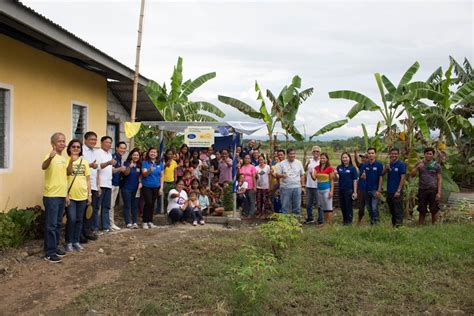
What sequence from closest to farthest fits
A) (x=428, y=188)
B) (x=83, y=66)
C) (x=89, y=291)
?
(x=89, y=291), (x=428, y=188), (x=83, y=66)

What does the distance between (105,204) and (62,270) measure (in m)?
2.28

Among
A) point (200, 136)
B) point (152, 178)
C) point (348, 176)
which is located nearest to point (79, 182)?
point (152, 178)

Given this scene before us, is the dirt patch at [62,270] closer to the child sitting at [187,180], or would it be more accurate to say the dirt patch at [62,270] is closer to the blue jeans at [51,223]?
the blue jeans at [51,223]

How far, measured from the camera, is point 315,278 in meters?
5.26

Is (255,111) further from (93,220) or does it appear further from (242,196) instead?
(93,220)

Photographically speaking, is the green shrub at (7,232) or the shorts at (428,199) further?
the shorts at (428,199)

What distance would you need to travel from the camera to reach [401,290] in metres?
4.91

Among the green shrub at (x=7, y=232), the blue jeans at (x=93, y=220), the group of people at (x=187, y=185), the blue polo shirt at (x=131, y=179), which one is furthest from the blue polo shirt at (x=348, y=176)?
the green shrub at (x=7, y=232)

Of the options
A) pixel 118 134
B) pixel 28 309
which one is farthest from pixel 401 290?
pixel 118 134

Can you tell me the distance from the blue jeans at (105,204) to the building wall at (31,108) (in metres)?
1.06

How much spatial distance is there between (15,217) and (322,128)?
8603mm

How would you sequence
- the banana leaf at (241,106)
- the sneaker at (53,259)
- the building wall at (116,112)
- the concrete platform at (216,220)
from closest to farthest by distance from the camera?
the sneaker at (53,259)
the concrete platform at (216,220)
the building wall at (116,112)
the banana leaf at (241,106)

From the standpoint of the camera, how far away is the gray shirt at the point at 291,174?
905cm

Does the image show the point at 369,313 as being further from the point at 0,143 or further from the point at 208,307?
the point at 0,143
